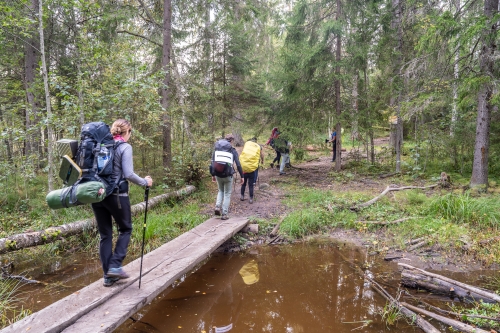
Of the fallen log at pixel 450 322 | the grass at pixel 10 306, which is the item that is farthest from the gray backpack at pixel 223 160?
the fallen log at pixel 450 322

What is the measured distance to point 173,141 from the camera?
36.7 feet

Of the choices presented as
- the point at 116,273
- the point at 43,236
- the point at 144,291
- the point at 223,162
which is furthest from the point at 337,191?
the point at 43,236

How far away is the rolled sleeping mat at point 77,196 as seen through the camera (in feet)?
10.6

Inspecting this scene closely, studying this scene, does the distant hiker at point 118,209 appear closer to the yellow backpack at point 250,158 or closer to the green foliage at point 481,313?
the green foliage at point 481,313

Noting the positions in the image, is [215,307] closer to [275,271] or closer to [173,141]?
[275,271]

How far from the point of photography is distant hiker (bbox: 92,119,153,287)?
3686mm

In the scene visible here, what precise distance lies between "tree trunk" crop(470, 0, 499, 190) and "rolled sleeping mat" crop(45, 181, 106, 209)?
9.56 metres

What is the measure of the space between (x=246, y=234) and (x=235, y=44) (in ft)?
28.2

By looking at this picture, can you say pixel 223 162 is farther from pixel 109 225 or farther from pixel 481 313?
pixel 481 313

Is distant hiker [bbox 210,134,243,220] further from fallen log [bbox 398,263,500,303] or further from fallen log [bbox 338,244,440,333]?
fallen log [bbox 398,263,500,303]

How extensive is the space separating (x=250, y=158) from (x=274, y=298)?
4525mm

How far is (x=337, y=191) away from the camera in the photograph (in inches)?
395

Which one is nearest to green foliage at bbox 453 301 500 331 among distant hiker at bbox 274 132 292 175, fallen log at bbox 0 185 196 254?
fallen log at bbox 0 185 196 254

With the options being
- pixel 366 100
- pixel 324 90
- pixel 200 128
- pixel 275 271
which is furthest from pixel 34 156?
pixel 366 100
